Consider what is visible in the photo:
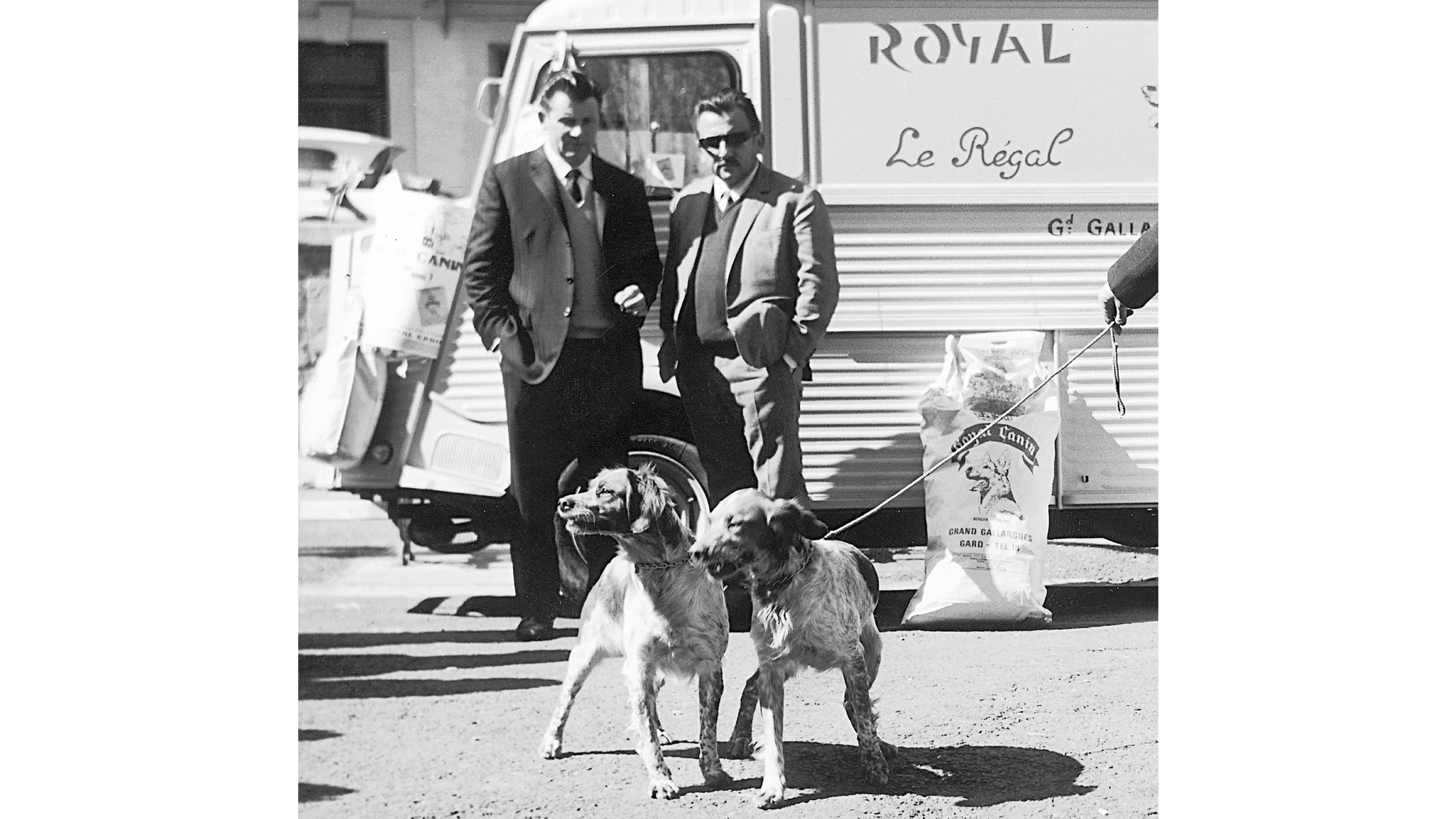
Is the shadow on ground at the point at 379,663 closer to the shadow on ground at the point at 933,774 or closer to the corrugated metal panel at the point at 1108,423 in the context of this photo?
the shadow on ground at the point at 933,774

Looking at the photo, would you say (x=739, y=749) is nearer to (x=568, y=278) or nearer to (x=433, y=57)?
(x=568, y=278)

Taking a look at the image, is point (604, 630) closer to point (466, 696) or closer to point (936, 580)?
point (466, 696)

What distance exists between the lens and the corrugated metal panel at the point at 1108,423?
4.62m

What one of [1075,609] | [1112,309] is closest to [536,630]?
[1075,609]

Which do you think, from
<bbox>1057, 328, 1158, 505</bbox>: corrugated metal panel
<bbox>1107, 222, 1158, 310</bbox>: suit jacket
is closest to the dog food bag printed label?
<bbox>1057, 328, 1158, 505</bbox>: corrugated metal panel

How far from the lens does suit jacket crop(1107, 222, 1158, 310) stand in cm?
453

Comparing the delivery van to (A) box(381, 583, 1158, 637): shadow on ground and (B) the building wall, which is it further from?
(A) box(381, 583, 1158, 637): shadow on ground

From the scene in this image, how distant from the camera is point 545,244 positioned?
439cm

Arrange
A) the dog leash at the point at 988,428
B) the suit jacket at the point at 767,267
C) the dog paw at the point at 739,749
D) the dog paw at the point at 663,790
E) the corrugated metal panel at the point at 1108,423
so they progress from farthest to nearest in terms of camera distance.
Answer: the corrugated metal panel at the point at 1108,423 < the dog leash at the point at 988,428 < the suit jacket at the point at 767,267 < the dog paw at the point at 739,749 < the dog paw at the point at 663,790

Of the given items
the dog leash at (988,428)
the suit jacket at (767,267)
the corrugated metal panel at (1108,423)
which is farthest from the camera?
the corrugated metal panel at (1108,423)

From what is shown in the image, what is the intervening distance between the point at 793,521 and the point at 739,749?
75 centimetres

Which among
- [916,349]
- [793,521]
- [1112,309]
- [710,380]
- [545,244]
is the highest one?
[545,244]

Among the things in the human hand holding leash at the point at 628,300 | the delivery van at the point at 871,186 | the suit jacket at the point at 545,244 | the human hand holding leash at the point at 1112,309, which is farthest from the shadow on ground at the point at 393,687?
the human hand holding leash at the point at 1112,309

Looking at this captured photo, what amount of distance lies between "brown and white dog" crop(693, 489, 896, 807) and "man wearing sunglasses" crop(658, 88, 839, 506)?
9.5 inches
